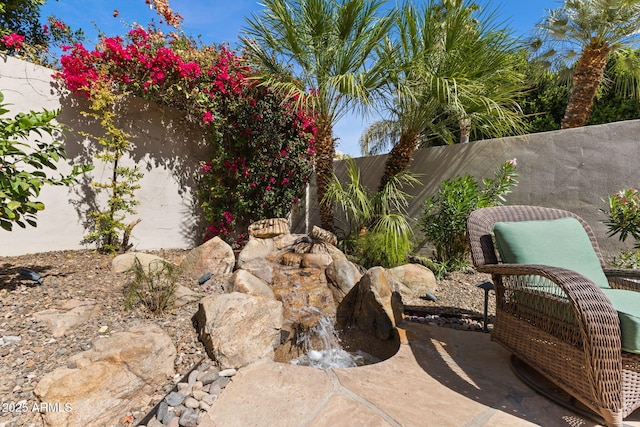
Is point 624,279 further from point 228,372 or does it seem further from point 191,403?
point 191,403

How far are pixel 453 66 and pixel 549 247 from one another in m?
2.56

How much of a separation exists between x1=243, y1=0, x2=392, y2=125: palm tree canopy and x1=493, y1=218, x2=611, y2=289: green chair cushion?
2.37 metres

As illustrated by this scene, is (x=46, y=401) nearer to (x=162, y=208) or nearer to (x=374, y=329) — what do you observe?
(x=374, y=329)

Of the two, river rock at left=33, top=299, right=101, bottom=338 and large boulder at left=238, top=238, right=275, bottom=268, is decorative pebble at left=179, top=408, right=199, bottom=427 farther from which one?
large boulder at left=238, top=238, right=275, bottom=268

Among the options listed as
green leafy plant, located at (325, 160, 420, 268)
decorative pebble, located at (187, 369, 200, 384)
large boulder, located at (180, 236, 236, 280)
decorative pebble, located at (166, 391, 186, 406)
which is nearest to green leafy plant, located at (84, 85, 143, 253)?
large boulder, located at (180, 236, 236, 280)

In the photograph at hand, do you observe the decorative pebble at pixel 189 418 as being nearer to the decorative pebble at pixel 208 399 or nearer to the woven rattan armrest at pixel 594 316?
the decorative pebble at pixel 208 399

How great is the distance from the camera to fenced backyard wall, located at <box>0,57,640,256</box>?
10.8 feet

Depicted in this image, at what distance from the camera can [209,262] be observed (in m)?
3.24

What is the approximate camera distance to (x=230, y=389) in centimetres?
163

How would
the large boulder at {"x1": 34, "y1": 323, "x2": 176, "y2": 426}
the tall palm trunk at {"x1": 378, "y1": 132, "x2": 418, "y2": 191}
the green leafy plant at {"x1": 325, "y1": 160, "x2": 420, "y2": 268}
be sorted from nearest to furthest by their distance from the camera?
the large boulder at {"x1": 34, "y1": 323, "x2": 176, "y2": 426}
the green leafy plant at {"x1": 325, "y1": 160, "x2": 420, "y2": 268}
the tall palm trunk at {"x1": 378, "y1": 132, "x2": 418, "y2": 191}

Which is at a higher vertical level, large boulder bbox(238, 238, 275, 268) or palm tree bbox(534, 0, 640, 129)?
palm tree bbox(534, 0, 640, 129)

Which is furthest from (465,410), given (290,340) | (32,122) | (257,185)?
(257,185)

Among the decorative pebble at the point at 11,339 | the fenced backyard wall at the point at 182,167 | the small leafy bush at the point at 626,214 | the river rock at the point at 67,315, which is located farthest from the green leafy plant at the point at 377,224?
the decorative pebble at the point at 11,339

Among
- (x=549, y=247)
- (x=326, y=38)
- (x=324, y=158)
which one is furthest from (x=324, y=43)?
(x=549, y=247)
